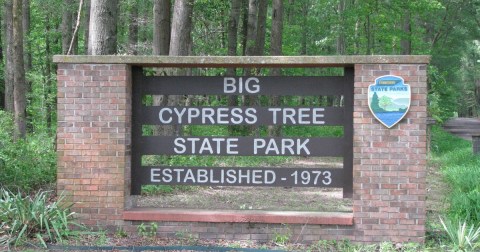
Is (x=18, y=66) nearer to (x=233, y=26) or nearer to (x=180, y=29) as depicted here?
(x=180, y=29)

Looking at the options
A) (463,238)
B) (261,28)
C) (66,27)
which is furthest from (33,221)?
(66,27)

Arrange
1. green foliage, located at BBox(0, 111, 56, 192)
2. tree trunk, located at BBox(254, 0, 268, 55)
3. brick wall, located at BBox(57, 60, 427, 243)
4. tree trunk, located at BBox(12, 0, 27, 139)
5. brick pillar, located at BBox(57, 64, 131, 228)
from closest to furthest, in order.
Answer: brick wall, located at BBox(57, 60, 427, 243), brick pillar, located at BBox(57, 64, 131, 228), green foliage, located at BBox(0, 111, 56, 192), tree trunk, located at BBox(12, 0, 27, 139), tree trunk, located at BBox(254, 0, 268, 55)

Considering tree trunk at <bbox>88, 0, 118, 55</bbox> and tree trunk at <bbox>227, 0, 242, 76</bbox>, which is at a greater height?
tree trunk at <bbox>227, 0, 242, 76</bbox>

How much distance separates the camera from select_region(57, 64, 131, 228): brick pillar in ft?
23.0

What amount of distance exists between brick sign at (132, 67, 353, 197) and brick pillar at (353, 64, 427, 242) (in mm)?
182

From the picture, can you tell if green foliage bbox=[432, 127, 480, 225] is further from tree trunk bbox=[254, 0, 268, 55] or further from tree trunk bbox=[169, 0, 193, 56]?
tree trunk bbox=[254, 0, 268, 55]

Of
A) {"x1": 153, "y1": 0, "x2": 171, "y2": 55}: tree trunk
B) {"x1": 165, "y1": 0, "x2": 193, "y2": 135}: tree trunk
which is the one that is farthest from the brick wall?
{"x1": 153, "y1": 0, "x2": 171, "y2": 55}: tree trunk

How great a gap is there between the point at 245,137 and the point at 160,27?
8.83 metres

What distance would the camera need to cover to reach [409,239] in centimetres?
680

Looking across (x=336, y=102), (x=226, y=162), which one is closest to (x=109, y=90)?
(x=226, y=162)

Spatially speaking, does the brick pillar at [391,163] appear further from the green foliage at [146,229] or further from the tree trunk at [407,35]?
the tree trunk at [407,35]

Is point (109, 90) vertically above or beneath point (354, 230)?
above

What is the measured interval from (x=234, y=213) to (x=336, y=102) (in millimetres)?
29240

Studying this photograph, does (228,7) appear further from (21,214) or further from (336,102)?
(21,214)
